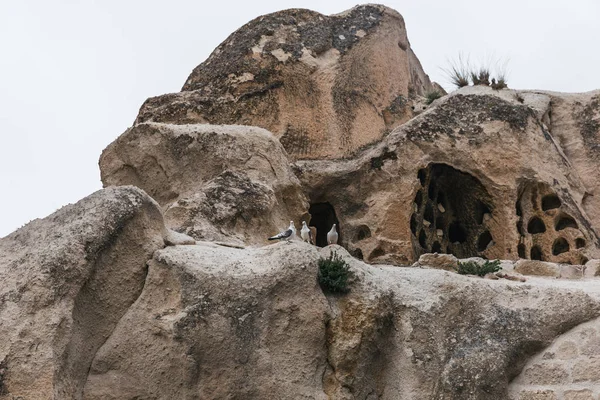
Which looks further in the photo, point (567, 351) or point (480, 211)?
point (480, 211)

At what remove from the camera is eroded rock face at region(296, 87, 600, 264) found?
1552 cm

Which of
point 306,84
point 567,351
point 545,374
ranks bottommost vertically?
point 545,374

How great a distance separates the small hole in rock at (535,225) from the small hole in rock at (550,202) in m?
0.20

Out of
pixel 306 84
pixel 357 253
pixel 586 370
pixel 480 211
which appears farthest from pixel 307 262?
pixel 306 84

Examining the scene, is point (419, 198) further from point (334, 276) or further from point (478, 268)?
point (334, 276)

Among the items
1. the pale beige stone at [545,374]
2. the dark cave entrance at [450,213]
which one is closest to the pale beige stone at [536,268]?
the pale beige stone at [545,374]

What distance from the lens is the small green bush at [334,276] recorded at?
1107 cm

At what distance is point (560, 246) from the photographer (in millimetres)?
15547

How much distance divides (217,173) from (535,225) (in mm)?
4780

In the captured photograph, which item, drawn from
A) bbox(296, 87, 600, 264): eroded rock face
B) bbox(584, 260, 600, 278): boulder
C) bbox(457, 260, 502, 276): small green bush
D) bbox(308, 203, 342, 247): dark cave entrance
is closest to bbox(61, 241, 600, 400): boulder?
bbox(457, 260, 502, 276): small green bush

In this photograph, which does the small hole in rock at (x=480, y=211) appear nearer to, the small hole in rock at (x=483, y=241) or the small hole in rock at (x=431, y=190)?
the small hole in rock at (x=483, y=241)

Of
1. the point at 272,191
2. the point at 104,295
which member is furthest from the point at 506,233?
the point at 104,295

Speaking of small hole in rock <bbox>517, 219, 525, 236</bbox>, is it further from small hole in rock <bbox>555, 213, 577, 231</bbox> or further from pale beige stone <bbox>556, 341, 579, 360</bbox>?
pale beige stone <bbox>556, 341, 579, 360</bbox>

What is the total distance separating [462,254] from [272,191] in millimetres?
3480
